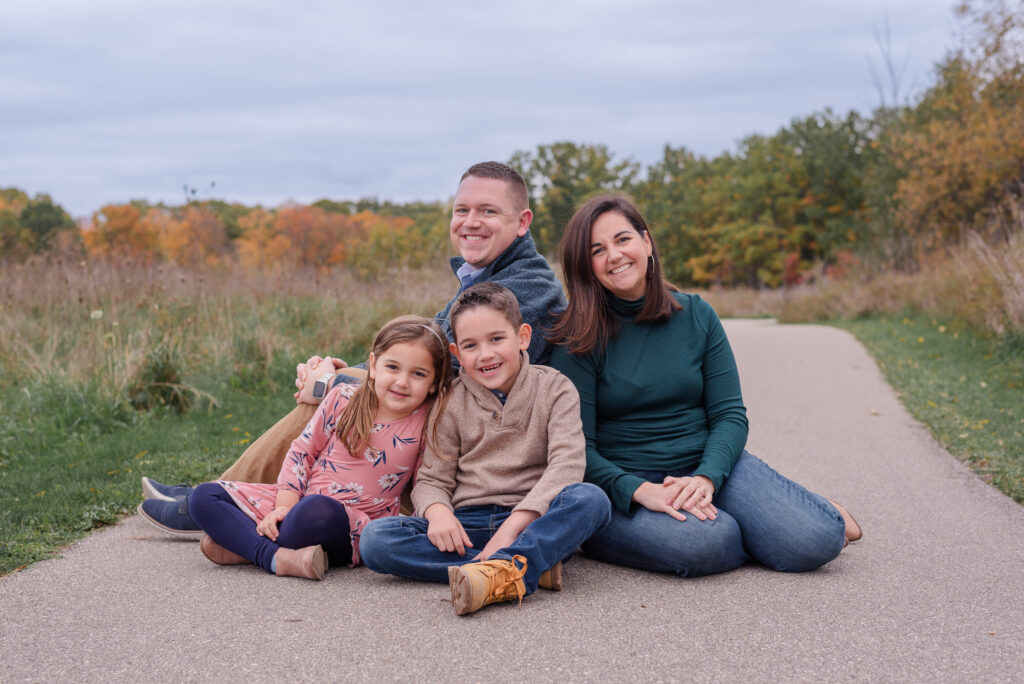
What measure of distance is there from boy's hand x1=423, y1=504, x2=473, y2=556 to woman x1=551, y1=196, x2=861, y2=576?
647mm

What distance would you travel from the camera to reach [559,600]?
3.16m

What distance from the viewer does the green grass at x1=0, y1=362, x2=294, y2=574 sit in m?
4.34

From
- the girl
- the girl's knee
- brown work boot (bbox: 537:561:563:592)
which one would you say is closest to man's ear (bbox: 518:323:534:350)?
the girl

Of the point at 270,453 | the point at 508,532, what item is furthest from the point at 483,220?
the point at 508,532

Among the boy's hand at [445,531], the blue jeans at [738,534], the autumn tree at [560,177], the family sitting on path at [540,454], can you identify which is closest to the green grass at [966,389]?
the blue jeans at [738,534]

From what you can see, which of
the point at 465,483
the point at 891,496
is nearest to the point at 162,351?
the point at 465,483

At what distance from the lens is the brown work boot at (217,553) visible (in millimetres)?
3662

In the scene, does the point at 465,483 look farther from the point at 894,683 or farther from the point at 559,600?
the point at 894,683

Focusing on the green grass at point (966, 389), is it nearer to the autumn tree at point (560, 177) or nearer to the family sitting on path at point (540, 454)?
the family sitting on path at point (540, 454)

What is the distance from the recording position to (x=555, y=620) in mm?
2928

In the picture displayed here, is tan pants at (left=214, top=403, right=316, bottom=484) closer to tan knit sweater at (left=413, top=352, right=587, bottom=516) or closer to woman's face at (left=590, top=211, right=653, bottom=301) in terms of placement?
tan knit sweater at (left=413, top=352, right=587, bottom=516)

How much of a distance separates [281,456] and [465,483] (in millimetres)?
1059

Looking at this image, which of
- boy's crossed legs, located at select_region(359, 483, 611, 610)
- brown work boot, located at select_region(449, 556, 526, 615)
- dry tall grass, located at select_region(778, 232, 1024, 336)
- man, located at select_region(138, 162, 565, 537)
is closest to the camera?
brown work boot, located at select_region(449, 556, 526, 615)

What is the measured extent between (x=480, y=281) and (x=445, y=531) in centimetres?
137
